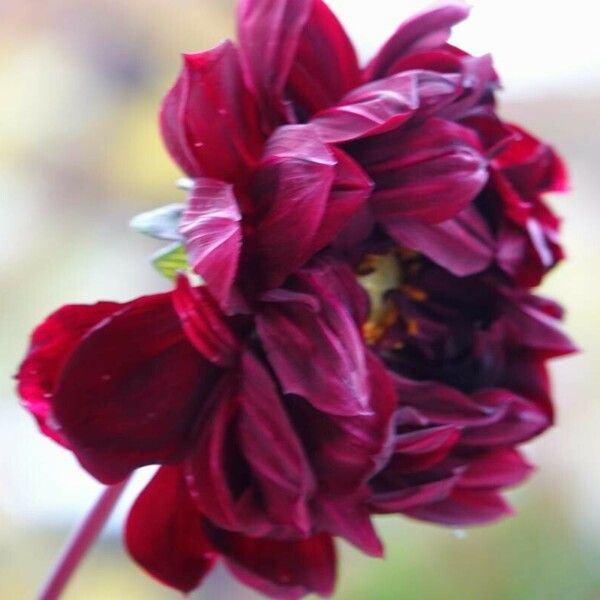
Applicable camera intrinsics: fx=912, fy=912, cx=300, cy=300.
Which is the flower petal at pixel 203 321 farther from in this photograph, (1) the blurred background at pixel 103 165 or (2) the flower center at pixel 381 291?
(1) the blurred background at pixel 103 165

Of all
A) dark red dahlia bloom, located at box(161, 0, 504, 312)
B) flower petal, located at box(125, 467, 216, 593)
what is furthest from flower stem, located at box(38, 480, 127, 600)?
dark red dahlia bloom, located at box(161, 0, 504, 312)

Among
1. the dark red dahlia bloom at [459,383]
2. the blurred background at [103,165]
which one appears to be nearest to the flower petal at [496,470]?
the dark red dahlia bloom at [459,383]

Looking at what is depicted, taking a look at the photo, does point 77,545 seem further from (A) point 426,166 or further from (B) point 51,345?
(A) point 426,166

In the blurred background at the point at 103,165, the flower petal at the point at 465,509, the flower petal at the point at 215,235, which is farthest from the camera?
the blurred background at the point at 103,165

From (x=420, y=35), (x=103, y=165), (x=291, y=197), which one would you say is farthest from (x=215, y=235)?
(x=103, y=165)

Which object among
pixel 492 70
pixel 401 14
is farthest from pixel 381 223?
pixel 401 14
